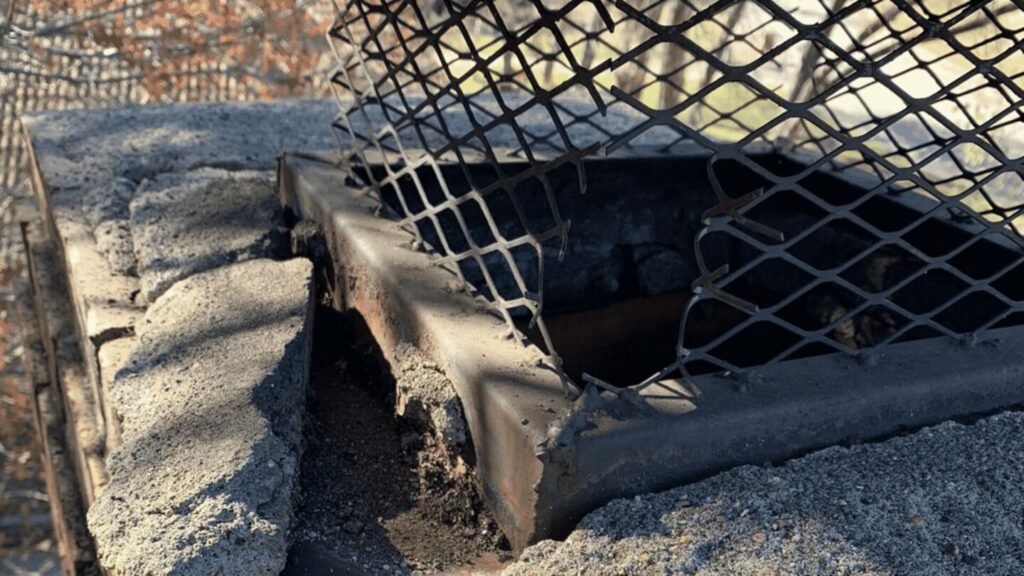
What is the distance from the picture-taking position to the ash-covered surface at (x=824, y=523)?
1203 mm

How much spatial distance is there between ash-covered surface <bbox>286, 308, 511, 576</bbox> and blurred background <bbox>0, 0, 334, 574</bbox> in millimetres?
4140

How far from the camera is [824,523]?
126 cm

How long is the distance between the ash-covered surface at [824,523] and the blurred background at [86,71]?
479cm

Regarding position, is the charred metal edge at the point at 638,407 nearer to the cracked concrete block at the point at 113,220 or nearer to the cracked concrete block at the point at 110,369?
the cracked concrete block at the point at 110,369

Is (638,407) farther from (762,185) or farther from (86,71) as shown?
(86,71)

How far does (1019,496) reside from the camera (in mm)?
1369

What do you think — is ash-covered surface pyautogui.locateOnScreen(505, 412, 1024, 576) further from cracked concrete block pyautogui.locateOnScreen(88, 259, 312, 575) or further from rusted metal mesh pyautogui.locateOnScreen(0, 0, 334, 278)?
rusted metal mesh pyautogui.locateOnScreen(0, 0, 334, 278)

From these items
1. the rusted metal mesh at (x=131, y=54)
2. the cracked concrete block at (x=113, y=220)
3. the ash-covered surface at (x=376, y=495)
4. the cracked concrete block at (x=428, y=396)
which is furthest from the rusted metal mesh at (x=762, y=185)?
the rusted metal mesh at (x=131, y=54)

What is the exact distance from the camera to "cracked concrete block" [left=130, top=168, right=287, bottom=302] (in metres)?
2.03

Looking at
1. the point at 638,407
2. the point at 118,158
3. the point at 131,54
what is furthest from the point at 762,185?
the point at 131,54

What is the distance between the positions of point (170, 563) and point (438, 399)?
461 mm

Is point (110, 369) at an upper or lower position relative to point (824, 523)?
upper

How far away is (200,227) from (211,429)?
0.86 meters

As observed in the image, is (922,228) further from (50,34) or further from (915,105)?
(50,34)
